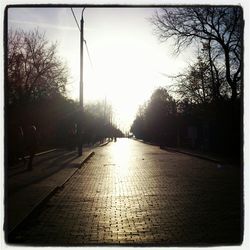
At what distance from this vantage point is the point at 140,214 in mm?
8375

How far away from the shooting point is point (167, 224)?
24.4 ft

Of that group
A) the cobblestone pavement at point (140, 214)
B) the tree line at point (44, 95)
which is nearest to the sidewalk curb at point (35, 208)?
the cobblestone pavement at point (140, 214)

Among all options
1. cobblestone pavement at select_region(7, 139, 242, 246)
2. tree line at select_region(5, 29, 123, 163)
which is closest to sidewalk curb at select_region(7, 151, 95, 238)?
cobblestone pavement at select_region(7, 139, 242, 246)

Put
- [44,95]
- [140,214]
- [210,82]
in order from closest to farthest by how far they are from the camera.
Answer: [140,214] → [210,82] → [44,95]

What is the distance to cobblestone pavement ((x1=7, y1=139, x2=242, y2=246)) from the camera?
247 inches

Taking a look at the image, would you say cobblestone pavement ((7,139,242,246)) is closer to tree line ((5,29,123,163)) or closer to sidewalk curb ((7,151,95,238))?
sidewalk curb ((7,151,95,238))

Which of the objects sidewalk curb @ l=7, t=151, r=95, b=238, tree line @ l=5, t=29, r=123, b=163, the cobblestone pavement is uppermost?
tree line @ l=5, t=29, r=123, b=163

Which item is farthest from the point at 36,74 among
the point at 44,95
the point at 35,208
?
the point at 35,208

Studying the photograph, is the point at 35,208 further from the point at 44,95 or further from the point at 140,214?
the point at 44,95

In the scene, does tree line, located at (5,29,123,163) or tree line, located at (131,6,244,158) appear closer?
tree line, located at (131,6,244,158)

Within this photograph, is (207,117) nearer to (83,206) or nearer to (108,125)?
(83,206)

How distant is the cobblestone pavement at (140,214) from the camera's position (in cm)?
628
